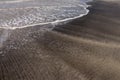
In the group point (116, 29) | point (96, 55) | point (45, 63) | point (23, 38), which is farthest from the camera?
point (116, 29)

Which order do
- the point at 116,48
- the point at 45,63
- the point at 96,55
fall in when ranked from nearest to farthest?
the point at 45,63 → the point at 96,55 → the point at 116,48

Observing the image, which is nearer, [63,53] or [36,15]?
[63,53]

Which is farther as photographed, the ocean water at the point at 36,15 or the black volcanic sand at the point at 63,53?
the ocean water at the point at 36,15

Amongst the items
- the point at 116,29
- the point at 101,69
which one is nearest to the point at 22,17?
the point at 116,29

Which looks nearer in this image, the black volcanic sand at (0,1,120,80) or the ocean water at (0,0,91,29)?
the black volcanic sand at (0,1,120,80)

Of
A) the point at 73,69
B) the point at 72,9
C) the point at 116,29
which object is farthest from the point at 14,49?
the point at 72,9

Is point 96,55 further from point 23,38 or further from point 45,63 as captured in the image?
point 23,38

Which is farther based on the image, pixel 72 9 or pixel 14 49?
pixel 72 9
